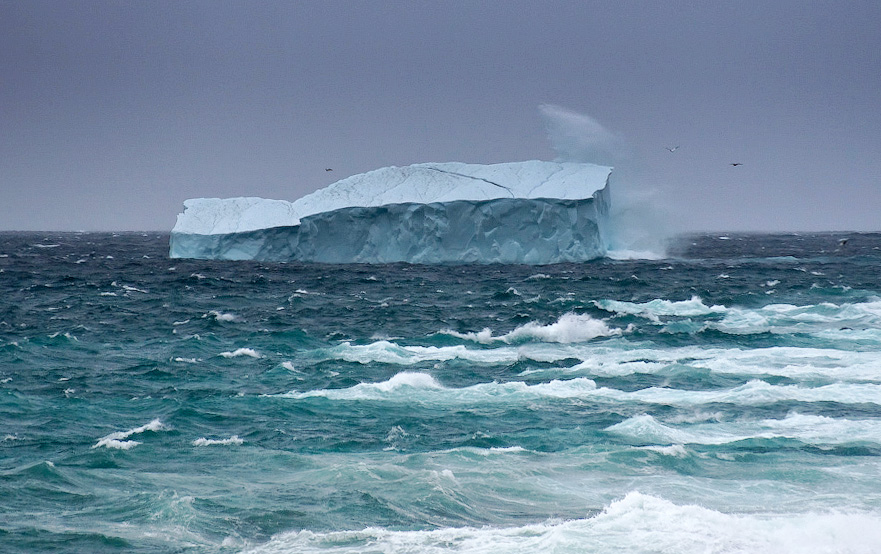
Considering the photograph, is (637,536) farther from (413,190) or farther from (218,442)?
(413,190)

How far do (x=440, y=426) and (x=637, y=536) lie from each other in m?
5.90

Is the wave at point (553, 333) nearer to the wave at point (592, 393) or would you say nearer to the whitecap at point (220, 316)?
the wave at point (592, 393)

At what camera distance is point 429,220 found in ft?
144

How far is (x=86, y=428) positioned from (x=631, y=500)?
9244 millimetres

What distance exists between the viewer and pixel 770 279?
43.1 metres

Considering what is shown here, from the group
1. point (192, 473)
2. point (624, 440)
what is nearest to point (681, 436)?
point (624, 440)

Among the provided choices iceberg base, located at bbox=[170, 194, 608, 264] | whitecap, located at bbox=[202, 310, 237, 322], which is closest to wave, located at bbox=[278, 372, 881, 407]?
whitecap, located at bbox=[202, 310, 237, 322]

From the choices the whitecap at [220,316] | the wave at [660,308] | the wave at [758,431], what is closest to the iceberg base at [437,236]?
the wave at [660,308]

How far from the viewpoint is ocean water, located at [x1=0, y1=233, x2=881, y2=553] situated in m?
10.7

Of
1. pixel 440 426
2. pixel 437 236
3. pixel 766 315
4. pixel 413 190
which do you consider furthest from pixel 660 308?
pixel 440 426

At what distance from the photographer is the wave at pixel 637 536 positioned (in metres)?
9.98

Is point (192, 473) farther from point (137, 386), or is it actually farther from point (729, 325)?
point (729, 325)

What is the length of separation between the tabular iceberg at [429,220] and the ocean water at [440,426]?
10492 millimetres

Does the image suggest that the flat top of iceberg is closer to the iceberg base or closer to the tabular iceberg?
the tabular iceberg
